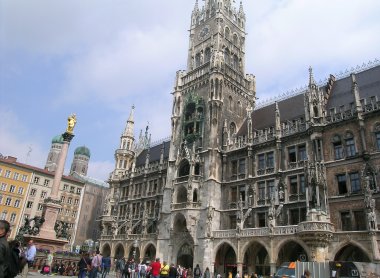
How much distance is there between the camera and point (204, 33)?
50438 millimetres

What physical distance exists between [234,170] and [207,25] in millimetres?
24217

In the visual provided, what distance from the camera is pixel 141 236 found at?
1721 inches

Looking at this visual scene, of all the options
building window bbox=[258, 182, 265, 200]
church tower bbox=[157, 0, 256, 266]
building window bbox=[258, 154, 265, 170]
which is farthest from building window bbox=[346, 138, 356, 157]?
church tower bbox=[157, 0, 256, 266]

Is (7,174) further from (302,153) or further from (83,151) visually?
(83,151)

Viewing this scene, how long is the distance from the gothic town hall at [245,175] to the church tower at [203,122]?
0.15 m

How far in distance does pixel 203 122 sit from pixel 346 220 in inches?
790

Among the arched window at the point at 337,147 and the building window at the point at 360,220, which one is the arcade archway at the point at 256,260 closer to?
the building window at the point at 360,220

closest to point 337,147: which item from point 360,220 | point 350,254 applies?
point 360,220

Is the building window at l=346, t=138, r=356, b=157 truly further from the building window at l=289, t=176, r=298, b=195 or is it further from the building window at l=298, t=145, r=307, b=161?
the building window at l=289, t=176, r=298, b=195

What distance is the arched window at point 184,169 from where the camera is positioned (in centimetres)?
4050

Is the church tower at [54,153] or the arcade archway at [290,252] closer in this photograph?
the arcade archway at [290,252]

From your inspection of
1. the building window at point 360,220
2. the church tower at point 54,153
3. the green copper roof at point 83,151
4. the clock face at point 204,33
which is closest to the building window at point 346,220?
the building window at point 360,220

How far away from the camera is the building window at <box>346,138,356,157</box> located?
29078 mm

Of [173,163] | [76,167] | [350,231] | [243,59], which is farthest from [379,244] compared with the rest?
[76,167]
